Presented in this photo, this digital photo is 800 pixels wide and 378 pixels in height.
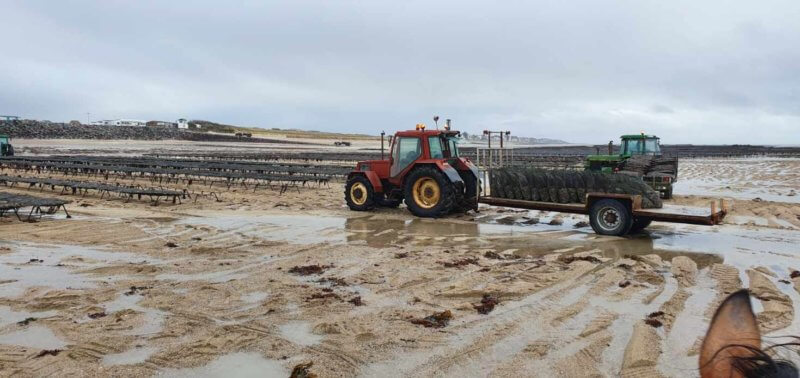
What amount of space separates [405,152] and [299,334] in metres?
7.75

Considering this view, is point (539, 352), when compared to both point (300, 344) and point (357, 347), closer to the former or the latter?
point (357, 347)

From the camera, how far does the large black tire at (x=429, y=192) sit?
37.1 ft

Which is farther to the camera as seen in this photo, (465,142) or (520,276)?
(465,142)

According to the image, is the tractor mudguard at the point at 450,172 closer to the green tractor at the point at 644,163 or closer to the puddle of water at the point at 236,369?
the green tractor at the point at 644,163

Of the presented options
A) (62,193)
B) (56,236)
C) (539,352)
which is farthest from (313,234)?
(62,193)

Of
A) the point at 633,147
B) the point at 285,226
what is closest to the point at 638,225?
the point at 285,226

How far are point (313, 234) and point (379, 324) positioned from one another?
16.1 feet

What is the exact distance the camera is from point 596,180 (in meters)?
9.65

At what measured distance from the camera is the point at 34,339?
4.43 metres

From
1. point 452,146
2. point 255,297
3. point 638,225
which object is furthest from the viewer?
point 452,146

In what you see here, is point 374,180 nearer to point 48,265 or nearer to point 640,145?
point 48,265

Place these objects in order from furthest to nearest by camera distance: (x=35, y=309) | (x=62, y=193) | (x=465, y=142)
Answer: (x=62, y=193)
(x=465, y=142)
(x=35, y=309)

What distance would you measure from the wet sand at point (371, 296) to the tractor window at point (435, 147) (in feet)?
6.49

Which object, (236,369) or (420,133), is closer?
(236,369)
